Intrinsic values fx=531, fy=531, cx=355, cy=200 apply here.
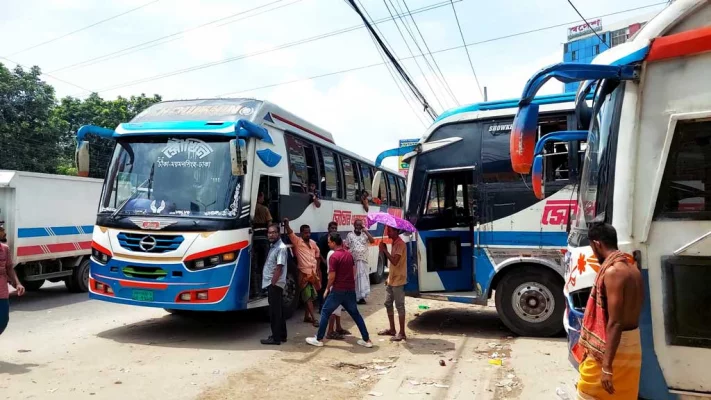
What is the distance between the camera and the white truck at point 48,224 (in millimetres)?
10086

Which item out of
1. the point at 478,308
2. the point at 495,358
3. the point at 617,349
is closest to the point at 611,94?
the point at 617,349

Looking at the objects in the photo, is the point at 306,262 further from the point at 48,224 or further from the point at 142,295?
the point at 48,224

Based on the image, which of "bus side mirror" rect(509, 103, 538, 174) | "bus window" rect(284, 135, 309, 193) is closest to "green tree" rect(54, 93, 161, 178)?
"bus window" rect(284, 135, 309, 193)

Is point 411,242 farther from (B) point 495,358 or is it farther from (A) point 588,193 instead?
(A) point 588,193

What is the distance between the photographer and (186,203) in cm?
721

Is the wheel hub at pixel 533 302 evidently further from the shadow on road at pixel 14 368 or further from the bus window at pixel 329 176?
the shadow on road at pixel 14 368

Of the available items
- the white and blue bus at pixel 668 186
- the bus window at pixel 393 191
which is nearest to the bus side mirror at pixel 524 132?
the white and blue bus at pixel 668 186

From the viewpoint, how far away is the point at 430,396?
207 inches

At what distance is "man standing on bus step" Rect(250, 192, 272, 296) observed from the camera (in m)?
7.75

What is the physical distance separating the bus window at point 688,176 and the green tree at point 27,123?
81.8 feet

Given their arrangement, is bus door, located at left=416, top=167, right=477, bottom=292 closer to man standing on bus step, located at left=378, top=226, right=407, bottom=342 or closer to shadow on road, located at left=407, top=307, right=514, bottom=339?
shadow on road, located at left=407, top=307, right=514, bottom=339

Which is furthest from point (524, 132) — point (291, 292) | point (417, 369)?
point (291, 292)

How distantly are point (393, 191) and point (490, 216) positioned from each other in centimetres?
881

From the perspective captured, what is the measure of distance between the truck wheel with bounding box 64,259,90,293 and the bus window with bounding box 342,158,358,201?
606cm
